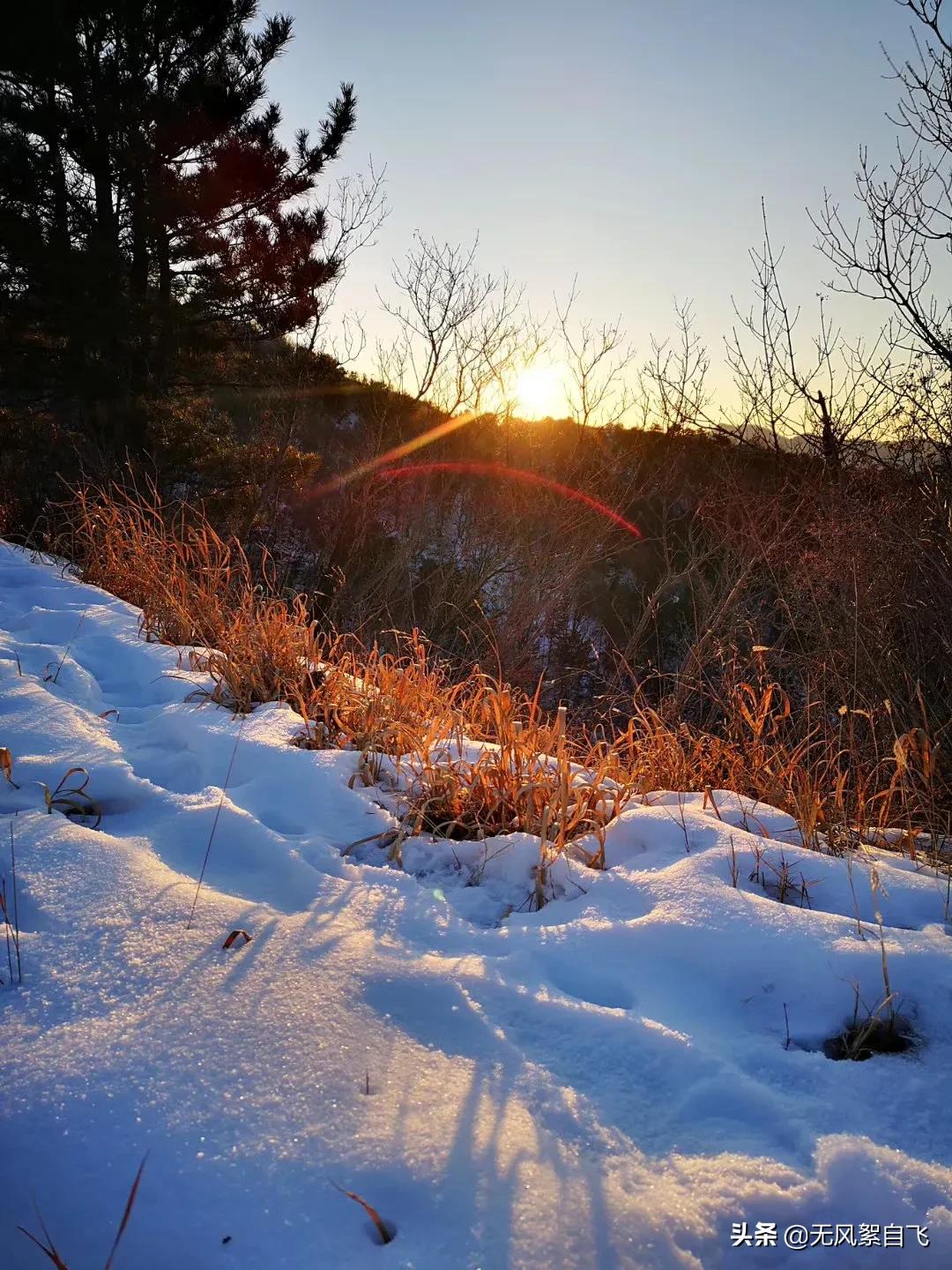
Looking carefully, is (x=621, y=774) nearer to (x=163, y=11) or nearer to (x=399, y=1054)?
(x=399, y=1054)

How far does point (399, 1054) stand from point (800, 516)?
7.23 meters

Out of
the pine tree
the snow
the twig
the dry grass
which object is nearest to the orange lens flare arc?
the pine tree

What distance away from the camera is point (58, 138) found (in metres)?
8.05

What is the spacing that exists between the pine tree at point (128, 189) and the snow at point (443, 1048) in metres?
8.44

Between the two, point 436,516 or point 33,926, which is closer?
point 33,926

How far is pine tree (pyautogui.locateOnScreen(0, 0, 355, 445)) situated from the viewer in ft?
25.8

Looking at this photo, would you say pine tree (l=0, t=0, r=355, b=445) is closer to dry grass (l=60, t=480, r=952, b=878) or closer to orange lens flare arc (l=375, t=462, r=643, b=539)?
orange lens flare arc (l=375, t=462, r=643, b=539)

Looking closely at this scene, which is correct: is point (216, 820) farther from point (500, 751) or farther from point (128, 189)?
point (128, 189)

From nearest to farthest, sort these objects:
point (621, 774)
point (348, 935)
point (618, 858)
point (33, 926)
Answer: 1. point (33, 926)
2. point (348, 935)
3. point (618, 858)
4. point (621, 774)

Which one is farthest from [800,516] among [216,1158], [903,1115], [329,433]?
[329,433]

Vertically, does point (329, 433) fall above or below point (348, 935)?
above

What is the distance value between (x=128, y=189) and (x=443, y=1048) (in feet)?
33.9

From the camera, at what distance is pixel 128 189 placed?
8.51m

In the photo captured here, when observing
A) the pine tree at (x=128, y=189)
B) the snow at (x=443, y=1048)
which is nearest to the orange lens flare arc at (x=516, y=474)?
the pine tree at (x=128, y=189)
